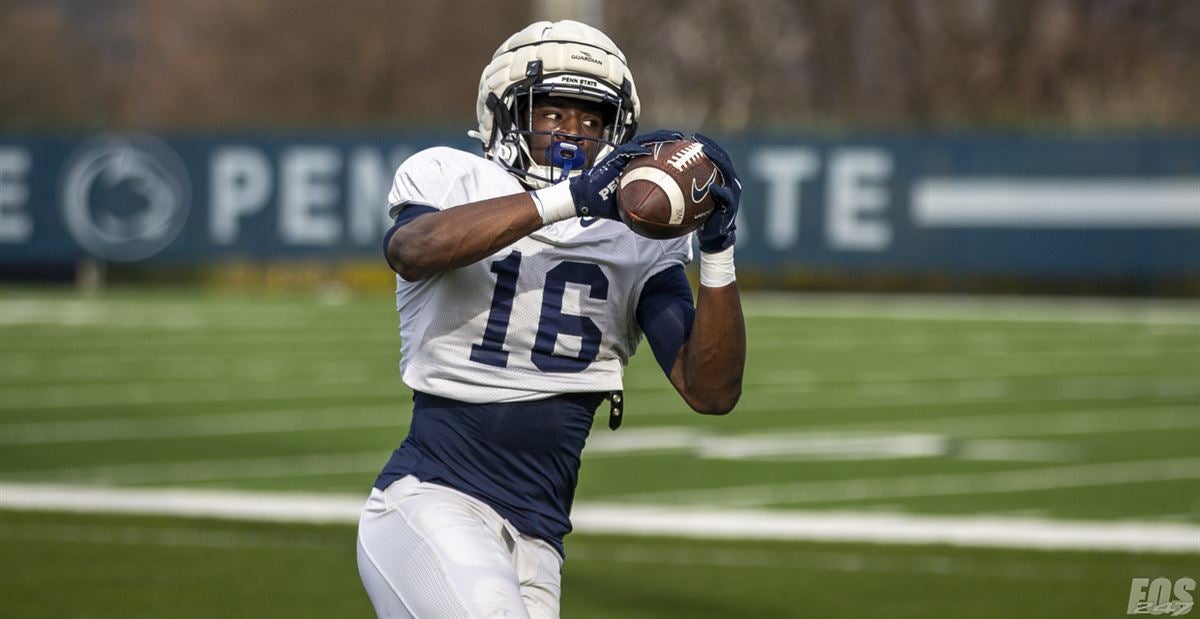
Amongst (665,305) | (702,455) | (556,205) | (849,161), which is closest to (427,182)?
(556,205)

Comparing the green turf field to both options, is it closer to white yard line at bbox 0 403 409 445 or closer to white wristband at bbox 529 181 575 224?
white yard line at bbox 0 403 409 445

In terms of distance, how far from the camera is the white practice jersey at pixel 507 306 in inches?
155

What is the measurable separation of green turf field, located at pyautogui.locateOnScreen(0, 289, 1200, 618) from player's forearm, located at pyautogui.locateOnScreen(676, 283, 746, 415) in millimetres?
2504

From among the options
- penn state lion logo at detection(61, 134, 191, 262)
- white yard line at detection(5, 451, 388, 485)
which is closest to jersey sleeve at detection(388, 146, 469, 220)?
white yard line at detection(5, 451, 388, 485)

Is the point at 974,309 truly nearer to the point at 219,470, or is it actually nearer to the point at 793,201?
the point at 793,201

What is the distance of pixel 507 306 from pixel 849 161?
18.9 meters

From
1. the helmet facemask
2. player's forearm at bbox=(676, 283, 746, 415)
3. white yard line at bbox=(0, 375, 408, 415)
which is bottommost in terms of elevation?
white yard line at bbox=(0, 375, 408, 415)

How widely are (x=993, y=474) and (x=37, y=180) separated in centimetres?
1867

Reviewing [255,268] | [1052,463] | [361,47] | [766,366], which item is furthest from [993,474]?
[361,47]

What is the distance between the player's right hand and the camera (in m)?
3.61

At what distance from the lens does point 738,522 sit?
801cm

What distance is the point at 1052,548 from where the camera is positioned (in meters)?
7.52

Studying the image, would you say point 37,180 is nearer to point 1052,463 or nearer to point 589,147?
point 1052,463

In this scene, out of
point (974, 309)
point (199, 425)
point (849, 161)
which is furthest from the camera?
point (849, 161)
